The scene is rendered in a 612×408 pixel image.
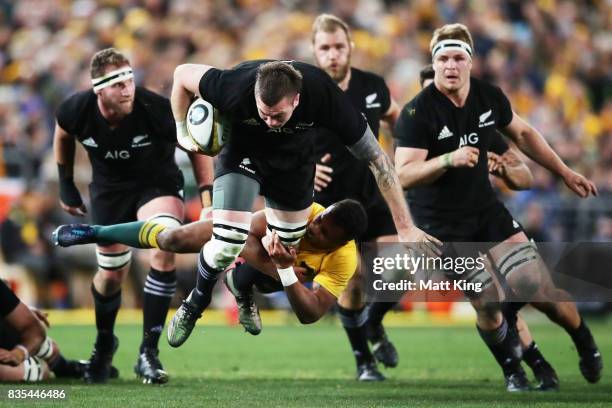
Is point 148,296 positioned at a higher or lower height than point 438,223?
lower

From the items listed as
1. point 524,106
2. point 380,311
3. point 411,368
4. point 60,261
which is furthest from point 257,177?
point 524,106

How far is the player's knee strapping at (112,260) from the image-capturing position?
9641 mm

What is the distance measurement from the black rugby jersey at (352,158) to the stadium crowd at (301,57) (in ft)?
23.8

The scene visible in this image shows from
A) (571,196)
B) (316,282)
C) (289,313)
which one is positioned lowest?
(289,313)

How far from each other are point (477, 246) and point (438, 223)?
0.39 metres

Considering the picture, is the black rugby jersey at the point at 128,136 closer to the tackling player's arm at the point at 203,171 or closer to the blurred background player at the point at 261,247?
the tackling player's arm at the point at 203,171

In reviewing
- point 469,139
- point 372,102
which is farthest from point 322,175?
point 469,139

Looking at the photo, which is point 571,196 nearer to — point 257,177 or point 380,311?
point 380,311

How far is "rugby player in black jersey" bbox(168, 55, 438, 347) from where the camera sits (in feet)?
24.9

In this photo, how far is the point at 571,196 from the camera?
18.5 m

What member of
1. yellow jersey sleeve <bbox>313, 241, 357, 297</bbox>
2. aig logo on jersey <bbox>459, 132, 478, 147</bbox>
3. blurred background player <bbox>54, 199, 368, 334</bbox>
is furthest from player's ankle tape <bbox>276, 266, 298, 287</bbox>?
aig logo on jersey <bbox>459, 132, 478, 147</bbox>

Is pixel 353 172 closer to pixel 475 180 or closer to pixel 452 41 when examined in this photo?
pixel 475 180

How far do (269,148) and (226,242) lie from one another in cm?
74

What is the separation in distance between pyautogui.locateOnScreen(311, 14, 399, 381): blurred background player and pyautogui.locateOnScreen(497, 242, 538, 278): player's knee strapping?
138 cm
